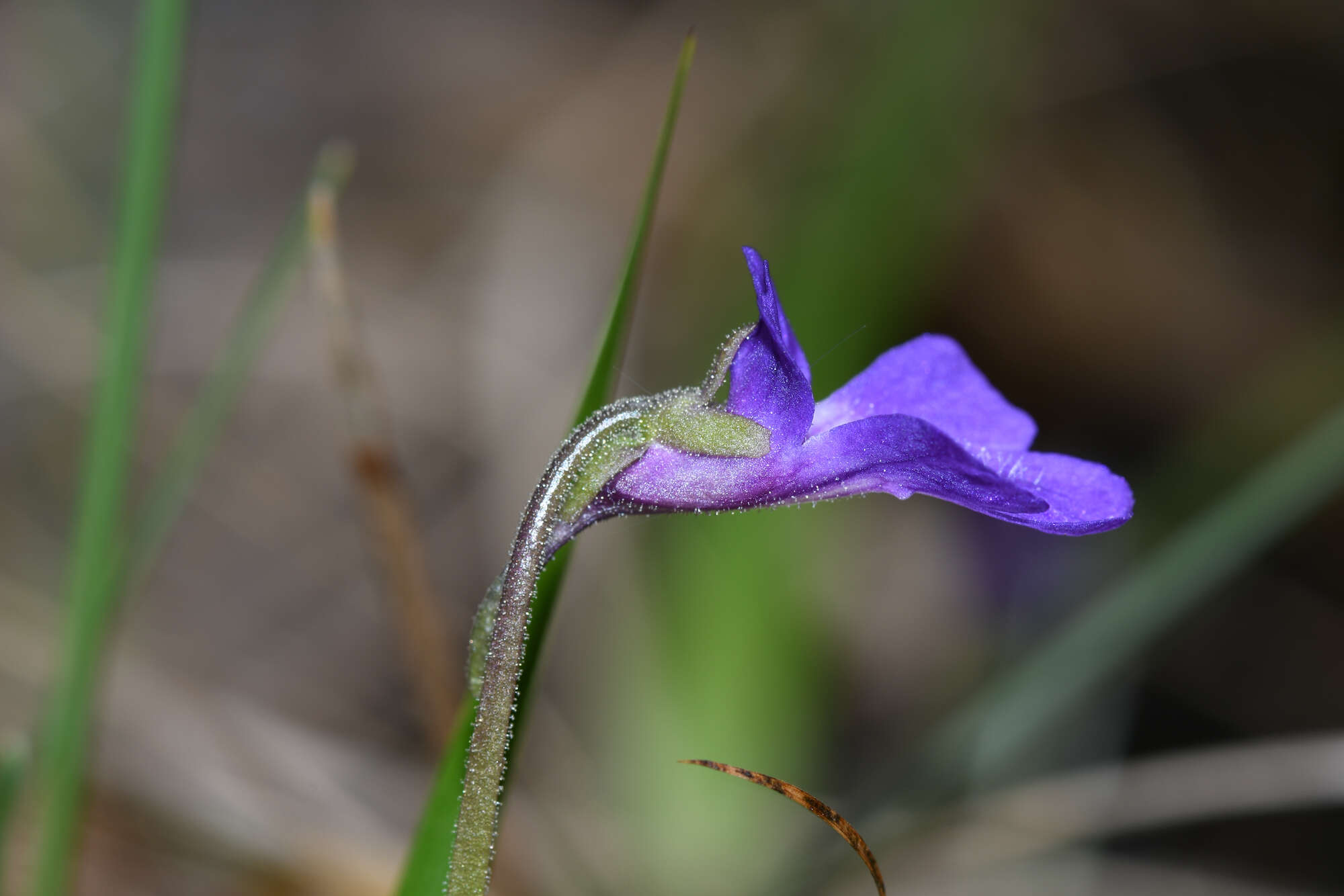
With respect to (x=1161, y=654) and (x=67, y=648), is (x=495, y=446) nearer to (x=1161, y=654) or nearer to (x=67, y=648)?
(x=1161, y=654)

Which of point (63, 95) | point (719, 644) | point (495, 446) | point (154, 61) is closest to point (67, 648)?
point (154, 61)

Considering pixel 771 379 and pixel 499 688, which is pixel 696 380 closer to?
pixel 771 379

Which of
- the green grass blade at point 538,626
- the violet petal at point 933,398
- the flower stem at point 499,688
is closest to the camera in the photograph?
the flower stem at point 499,688

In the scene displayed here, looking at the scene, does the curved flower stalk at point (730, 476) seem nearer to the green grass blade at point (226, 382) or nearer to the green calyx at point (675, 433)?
the green calyx at point (675, 433)

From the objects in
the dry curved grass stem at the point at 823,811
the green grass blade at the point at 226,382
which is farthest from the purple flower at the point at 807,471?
the green grass blade at the point at 226,382

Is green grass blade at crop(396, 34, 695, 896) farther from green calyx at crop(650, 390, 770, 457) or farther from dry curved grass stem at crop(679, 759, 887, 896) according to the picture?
dry curved grass stem at crop(679, 759, 887, 896)

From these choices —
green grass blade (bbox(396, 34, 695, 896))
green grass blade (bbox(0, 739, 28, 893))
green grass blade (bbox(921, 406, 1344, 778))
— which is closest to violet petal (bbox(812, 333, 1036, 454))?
green grass blade (bbox(396, 34, 695, 896))

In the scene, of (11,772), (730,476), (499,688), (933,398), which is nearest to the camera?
(499,688)

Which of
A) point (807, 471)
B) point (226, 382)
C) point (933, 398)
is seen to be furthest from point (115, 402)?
point (933, 398)
